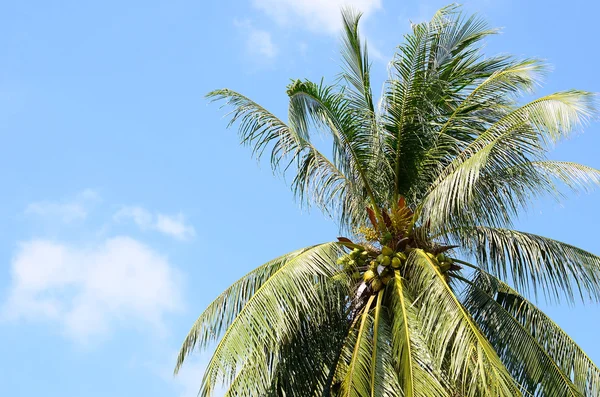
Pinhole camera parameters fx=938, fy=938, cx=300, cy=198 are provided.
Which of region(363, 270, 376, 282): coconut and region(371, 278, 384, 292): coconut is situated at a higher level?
region(363, 270, 376, 282): coconut

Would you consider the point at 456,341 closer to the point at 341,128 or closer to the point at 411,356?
the point at 411,356

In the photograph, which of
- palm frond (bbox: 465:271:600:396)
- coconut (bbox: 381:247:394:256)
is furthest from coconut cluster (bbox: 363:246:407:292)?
palm frond (bbox: 465:271:600:396)

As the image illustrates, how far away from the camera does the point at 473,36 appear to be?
12484mm

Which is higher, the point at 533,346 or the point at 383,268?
the point at 383,268

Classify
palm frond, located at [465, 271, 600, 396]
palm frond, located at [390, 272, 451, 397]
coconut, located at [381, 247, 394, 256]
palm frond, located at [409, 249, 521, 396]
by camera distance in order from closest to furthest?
palm frond, located at [409, 249, 521, 396]
palm frond, located at [390, 272, 451, 397]
palm frond, located at [465, 271, 600, 396]
coconut, located at [381, 247, 394, 256]

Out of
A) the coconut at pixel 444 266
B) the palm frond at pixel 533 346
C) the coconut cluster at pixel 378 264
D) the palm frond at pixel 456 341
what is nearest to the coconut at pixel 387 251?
the coconut cluster at pixel 378 264

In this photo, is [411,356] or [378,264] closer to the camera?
[411,356]

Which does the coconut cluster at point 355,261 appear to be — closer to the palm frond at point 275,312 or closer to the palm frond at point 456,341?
the palm frond at point 275,312

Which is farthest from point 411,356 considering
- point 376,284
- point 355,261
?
point 355,261

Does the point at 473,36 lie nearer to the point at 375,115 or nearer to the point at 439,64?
the point at 439,64

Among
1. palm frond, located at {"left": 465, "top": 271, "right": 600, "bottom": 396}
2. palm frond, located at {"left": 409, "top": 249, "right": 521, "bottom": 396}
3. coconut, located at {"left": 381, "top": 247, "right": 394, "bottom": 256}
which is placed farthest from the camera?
coconut, located at {"left": 381, "top": 247, "right": 394, "bottom": 256}

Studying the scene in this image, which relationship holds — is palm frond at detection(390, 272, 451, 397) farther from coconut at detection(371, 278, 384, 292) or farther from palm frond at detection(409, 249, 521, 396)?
coconut at detection(371, 278, 384, 292)

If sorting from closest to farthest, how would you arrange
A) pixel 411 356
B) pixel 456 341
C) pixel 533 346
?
pixel 456 341 → pixel 411 356 → pixel 533 346

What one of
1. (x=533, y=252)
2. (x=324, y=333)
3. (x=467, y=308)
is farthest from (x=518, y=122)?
(x=324, y=333)
